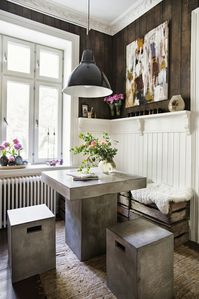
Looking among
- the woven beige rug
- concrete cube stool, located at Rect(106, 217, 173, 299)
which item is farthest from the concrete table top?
the woven beige rug

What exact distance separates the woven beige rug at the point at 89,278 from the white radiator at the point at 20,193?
101cm

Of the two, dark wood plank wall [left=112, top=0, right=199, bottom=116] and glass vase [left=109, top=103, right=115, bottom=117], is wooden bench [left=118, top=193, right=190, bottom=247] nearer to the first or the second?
dark wood plank wall [left=112, top=0, right=199, bottom=116]

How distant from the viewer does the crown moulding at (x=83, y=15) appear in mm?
3002

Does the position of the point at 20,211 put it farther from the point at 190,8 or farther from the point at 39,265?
the point at 190,8

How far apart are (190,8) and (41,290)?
3427 mm

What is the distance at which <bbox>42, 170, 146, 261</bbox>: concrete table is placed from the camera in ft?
6.20

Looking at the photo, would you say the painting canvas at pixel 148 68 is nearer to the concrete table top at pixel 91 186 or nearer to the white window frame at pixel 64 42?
the white window frame at pixel 64 42

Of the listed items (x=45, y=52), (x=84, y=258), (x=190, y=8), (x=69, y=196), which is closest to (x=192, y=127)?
(x=190, y=8)

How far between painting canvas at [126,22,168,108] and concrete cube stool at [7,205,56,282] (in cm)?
222

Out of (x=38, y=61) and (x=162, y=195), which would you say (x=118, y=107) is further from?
(x=162, y=195)

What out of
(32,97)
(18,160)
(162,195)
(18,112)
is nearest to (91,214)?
(162,195)

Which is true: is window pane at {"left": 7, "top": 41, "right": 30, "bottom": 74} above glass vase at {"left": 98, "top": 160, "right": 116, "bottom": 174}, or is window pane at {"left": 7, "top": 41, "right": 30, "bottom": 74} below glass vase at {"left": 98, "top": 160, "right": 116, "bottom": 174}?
above

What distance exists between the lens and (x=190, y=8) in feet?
8.17

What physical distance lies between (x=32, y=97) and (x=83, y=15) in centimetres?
162
